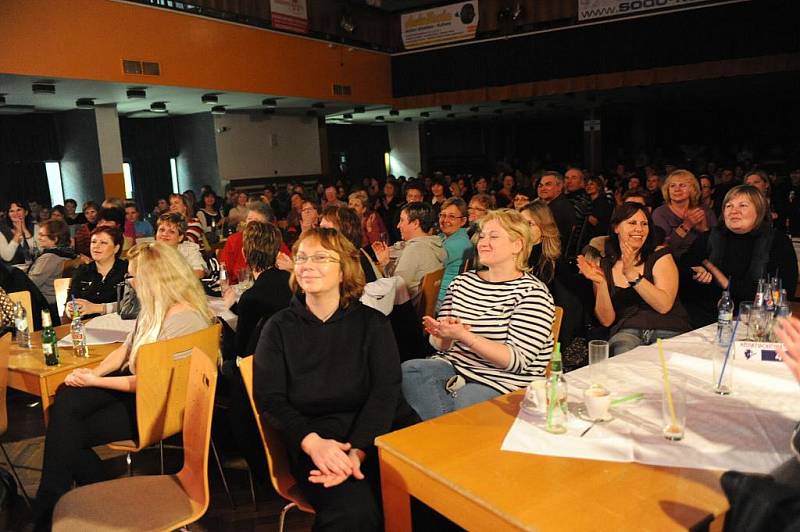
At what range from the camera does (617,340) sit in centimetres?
320

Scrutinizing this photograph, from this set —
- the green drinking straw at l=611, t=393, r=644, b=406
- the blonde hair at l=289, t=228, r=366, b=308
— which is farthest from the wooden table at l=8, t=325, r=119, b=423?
the green drinking straw at l=611, t=393, r=644, b=406

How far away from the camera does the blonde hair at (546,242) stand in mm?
4066

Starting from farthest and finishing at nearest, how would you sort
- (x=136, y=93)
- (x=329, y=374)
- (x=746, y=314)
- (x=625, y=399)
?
(x=136, y=93) < (x=746, y=314) < (x=329, y=374) < (x=625, y=399)

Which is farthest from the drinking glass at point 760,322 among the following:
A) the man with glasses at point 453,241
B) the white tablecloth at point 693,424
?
the man with glasses at point 453,241

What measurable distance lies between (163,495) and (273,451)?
0.42 metres

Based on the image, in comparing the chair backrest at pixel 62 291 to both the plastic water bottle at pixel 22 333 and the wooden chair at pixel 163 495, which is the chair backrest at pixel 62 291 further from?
the wooden chair at pixel 163 495

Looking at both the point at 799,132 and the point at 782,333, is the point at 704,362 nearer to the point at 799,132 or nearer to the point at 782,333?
the point at 782,333

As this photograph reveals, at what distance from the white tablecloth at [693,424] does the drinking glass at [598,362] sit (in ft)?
0.10

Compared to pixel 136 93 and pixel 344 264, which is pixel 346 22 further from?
pixel 344 264

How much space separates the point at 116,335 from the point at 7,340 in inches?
24.6

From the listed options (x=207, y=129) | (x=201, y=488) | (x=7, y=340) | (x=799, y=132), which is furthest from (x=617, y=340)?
(x=799, y=132)

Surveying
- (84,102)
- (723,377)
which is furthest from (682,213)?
(84,102)

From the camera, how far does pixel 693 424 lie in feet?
6.03

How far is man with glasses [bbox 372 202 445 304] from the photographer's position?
14.6 feet
